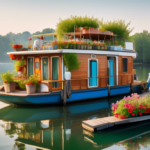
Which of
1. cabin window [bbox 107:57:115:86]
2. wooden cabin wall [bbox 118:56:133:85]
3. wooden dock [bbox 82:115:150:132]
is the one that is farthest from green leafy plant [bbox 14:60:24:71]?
wooden dock [bbox 82:115:150:132]

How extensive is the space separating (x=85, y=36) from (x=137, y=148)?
27.9 ft

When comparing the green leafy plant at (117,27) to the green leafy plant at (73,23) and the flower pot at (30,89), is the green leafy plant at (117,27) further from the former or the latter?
the flower pot at (30,89)

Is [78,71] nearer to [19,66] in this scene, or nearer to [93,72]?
[93,72]

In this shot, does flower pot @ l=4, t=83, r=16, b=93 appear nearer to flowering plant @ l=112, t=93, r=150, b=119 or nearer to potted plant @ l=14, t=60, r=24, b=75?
potted plant @ l=14, t=60, r=24, b=75

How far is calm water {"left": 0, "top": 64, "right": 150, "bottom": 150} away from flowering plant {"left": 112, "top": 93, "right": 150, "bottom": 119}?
1.40 feet

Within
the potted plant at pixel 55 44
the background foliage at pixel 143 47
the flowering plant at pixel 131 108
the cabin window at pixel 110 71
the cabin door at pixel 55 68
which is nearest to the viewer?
the flowering plant at pixel 131 108

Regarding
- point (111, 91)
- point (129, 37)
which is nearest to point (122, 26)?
point (129, 37)

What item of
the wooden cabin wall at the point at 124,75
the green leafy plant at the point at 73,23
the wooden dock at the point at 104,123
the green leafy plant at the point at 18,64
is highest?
the green leafy plant at the point at 73,23

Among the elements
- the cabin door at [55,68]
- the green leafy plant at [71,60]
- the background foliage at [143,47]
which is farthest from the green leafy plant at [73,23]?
the background foliage at [143,47]

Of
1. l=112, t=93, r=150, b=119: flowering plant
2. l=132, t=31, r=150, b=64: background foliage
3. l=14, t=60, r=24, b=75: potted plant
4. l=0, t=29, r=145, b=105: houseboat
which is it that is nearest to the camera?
l=112, t=93, r=150, b=119: flowering plant

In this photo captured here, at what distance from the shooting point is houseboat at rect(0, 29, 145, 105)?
10.2m

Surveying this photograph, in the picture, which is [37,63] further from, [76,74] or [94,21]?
[94,21]

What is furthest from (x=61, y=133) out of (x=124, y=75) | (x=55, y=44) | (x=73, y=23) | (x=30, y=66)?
(x=73, y=23)

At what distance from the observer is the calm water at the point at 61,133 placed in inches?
238
